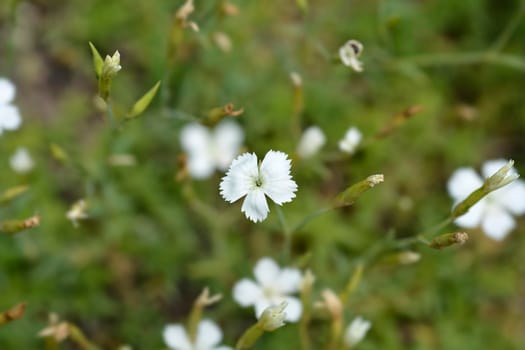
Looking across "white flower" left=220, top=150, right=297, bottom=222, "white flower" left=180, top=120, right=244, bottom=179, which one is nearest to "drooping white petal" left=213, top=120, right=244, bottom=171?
"white flower" left=180, top=120, right=244, bottom=179

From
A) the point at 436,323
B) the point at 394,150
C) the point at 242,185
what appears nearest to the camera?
the point at 242,185

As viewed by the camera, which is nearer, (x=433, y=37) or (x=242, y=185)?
(x=242, y=185)

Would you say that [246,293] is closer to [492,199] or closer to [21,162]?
[492,199]

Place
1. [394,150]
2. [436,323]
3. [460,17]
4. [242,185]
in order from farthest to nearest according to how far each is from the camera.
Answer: [460,17] → [394,150] → [436,323] → [242,185]

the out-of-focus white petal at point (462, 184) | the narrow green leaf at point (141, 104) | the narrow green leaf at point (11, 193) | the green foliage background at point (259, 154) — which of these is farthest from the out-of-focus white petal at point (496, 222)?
the narrow green leaf at point (11, 193)

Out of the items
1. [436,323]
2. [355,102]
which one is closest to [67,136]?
[355,102]

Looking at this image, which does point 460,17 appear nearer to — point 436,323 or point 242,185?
point 436,323

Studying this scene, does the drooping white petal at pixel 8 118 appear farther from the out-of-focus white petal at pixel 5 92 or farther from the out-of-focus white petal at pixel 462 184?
the out-of-focus white petal at pixel 462 184

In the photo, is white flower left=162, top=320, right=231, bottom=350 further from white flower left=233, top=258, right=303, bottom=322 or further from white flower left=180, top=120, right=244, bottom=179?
white flower left=180, top=120, right=244, bottom=179
